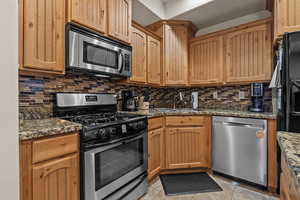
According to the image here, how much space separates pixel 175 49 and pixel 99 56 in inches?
61.2

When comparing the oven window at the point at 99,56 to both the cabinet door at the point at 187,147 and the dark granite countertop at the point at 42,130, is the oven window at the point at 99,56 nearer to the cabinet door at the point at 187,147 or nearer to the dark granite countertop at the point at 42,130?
the dark granite countertop at the point at 42,130

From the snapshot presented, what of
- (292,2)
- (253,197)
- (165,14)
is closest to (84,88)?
(165,14)

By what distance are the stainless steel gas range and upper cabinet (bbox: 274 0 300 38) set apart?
1774 millimetres

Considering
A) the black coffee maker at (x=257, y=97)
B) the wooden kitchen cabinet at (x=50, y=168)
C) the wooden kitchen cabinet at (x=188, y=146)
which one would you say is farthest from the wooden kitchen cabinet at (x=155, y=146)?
the black coffee maker at (x=257, y=97)

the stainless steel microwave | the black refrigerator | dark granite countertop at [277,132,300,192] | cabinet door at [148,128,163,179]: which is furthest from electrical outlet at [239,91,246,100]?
dark granite countertop at [277,132,300,192]

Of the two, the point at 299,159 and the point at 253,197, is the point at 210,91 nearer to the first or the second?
the point at 253,197

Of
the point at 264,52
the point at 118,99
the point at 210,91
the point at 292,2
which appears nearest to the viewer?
the point at 292,2

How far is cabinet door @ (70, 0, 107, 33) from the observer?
5.11 feet

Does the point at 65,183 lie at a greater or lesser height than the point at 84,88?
lesser

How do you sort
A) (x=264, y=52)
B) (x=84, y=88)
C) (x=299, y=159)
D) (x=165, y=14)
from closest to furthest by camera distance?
1. (x=299, y=159)
2. (x=84, y=88)
3. (x=264, y=52)
4. (x=165, y=14)

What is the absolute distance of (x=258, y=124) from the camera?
78.7 inches

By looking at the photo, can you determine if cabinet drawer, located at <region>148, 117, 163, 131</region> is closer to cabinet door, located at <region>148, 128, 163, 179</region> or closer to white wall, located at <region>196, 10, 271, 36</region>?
cabinet door, located at <region>148, 128, 163, 179</region>

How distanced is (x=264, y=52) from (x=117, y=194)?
2518 millimetres

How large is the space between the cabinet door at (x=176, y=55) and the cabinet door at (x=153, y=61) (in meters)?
0.13
